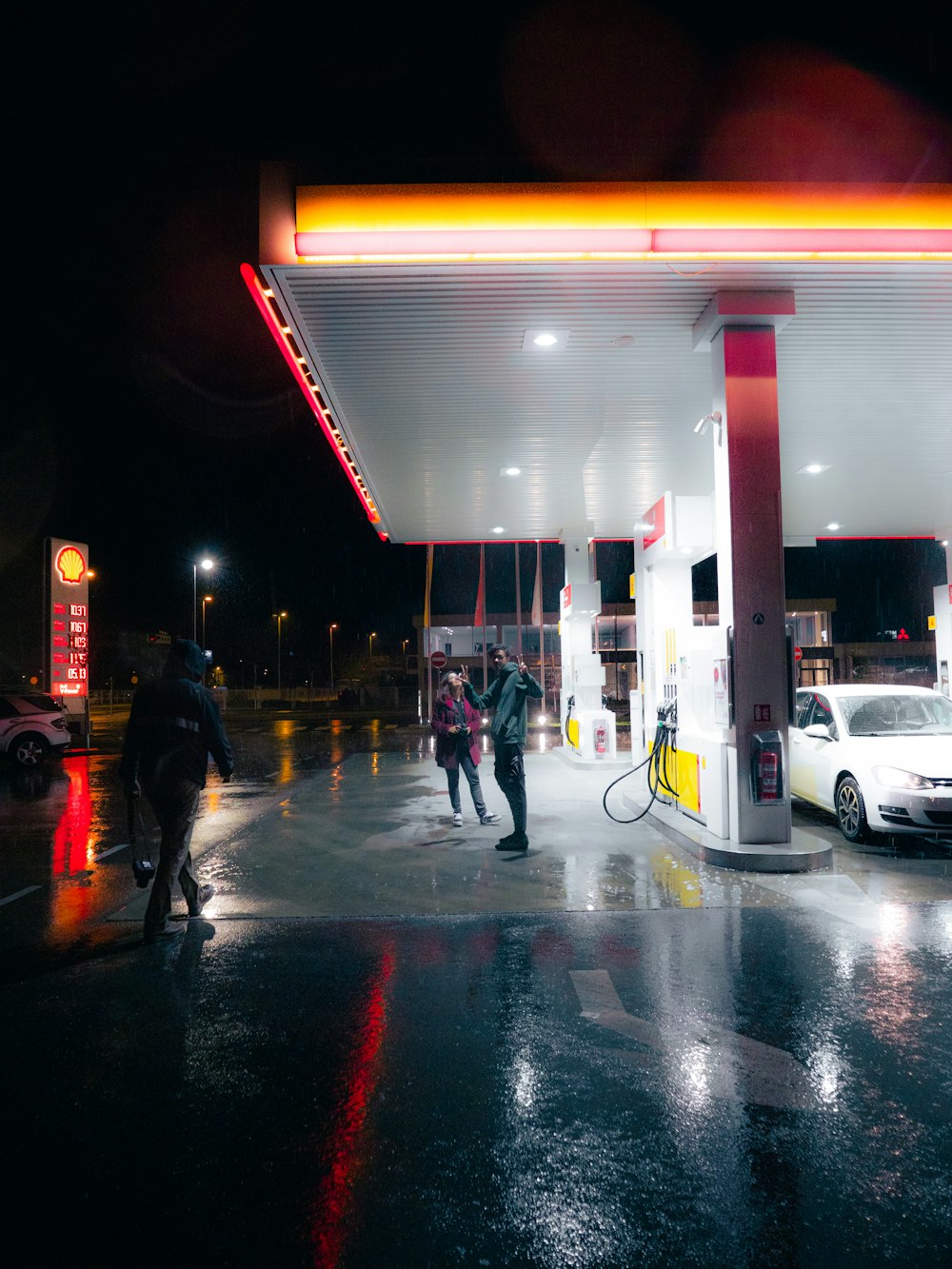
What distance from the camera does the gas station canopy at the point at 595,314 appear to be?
6.46m

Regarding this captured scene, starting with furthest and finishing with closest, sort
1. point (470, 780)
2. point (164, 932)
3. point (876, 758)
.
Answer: point (470, 780), point (876, 758), point (164, 932)

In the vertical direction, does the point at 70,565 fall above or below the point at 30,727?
above

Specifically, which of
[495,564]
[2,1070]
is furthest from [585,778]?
[495,564]

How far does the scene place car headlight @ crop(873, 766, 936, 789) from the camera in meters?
7.11

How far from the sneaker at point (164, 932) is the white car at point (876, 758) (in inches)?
245

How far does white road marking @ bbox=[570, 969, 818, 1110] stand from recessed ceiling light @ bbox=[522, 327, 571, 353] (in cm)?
628

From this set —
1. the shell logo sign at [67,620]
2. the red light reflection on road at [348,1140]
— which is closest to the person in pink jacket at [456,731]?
the red light reflection on road at [348,1140]

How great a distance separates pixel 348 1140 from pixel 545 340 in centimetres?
727

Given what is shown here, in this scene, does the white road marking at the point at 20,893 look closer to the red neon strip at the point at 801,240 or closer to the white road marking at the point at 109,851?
the white road marking at the point at 109,851

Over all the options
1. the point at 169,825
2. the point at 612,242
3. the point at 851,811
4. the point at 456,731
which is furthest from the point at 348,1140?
the point at 851,811

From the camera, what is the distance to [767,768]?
7082 millimetres

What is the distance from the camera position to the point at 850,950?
15.8 ft

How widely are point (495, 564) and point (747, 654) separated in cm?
3214

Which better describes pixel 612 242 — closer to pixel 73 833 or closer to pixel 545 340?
pixel 545 340
